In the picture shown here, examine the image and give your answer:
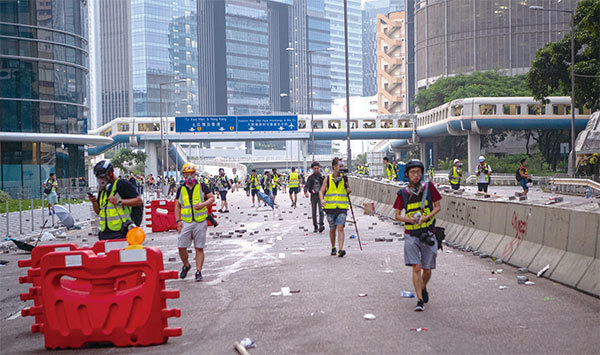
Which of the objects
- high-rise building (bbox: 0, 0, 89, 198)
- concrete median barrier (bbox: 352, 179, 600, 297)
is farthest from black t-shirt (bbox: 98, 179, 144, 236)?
high-rise building (bbox: 0, 0, 89, 198)

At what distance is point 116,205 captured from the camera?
9.51 meters

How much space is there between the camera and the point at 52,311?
7.22 meters

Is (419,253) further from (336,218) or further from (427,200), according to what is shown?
(336,218)

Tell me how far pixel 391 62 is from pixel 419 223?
435 ft

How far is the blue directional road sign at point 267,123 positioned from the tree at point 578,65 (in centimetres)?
3115

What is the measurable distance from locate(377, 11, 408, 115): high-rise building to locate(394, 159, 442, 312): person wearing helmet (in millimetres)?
130351

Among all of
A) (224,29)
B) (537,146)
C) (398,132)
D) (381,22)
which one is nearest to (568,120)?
(537,146)

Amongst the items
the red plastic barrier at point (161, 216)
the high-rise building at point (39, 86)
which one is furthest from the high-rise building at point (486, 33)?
the red plastic barrier at point (161, 216)

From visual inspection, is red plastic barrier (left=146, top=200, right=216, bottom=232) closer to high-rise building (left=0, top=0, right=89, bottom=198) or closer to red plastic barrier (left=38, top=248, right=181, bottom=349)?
red plastic barrier (left=38, top=248, right=181, bottom=349)

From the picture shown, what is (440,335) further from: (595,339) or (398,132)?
(398,132)

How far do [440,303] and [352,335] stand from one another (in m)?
2.06

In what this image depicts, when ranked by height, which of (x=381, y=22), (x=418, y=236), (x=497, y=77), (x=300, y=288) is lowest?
(x=300, y=288)

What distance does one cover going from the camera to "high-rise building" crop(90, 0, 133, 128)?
176 meters

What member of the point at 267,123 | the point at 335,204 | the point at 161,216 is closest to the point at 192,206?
the point at 335,204
